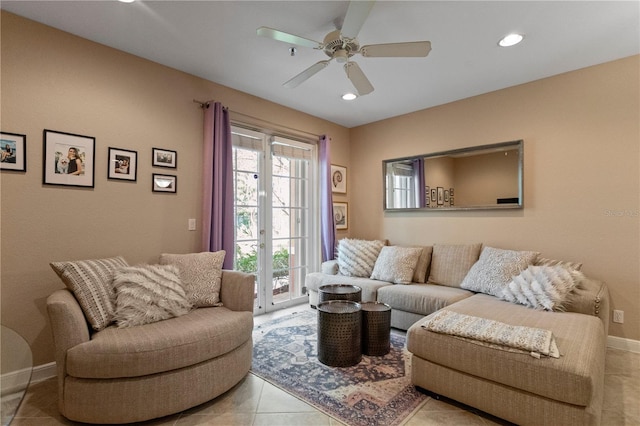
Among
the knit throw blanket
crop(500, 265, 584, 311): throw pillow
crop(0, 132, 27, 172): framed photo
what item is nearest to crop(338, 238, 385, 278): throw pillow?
crop(500, 265, 584, 311): throw pillow

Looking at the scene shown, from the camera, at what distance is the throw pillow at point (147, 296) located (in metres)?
2.15

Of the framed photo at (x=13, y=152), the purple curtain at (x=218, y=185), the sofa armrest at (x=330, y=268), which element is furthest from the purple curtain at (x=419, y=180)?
the framed photo at (x=13, y=152)

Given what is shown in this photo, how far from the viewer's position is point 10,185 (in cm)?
229

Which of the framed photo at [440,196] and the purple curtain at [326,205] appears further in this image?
the purple curtain at [326,205]

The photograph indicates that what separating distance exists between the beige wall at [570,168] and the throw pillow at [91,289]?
11.6ft

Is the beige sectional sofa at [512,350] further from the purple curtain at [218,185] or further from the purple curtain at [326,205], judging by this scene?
the purple curtain at [218,185]

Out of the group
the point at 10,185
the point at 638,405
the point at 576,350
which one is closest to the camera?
the point at 576,350

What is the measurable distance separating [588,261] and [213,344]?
343 centimetres

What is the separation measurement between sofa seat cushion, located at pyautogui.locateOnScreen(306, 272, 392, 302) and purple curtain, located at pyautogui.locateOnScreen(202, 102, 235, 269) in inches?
46.7

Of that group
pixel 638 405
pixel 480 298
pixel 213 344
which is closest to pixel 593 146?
pixel 480 298

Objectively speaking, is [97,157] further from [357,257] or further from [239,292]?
[357,257]

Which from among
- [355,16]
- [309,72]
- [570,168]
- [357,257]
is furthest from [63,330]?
[570,168]

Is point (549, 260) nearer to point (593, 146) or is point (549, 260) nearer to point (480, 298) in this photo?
point (480, 298)

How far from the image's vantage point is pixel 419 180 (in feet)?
14.1
